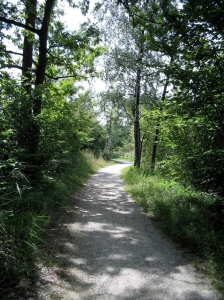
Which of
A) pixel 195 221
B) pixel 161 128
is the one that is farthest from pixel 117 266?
pixel 161 128

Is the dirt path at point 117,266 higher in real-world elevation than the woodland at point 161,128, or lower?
lower

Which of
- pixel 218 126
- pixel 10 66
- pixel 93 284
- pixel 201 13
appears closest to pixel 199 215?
pixel 218 126

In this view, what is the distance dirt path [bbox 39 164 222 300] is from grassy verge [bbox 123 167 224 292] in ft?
0.89

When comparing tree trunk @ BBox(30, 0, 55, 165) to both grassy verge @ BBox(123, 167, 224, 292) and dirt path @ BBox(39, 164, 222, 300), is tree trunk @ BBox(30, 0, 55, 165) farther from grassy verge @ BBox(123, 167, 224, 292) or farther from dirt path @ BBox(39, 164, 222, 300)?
grassy verge @ BBox(123, 167, 224, 292)

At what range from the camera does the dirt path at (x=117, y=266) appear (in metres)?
2.81

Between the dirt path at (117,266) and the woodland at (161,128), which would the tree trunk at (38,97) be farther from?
the dirt path at (117,266)

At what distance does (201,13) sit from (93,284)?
4102 millimetres

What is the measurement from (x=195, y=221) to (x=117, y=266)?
1.98 m

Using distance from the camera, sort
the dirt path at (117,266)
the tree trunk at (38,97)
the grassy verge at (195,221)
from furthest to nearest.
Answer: the tree trunk at (38,97)
the grassy verge at (195,221)
the dirt path at (117,266)

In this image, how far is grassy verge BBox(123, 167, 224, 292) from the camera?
3523mm

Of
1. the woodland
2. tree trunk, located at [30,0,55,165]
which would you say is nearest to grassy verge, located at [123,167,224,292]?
the woodland

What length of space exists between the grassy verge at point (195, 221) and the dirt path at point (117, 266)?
27cm

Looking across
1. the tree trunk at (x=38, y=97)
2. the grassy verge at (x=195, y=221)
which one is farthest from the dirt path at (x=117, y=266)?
the tree trunk at (x=38, y=97)

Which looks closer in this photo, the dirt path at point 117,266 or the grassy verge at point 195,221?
the dirt path at point 117,266
